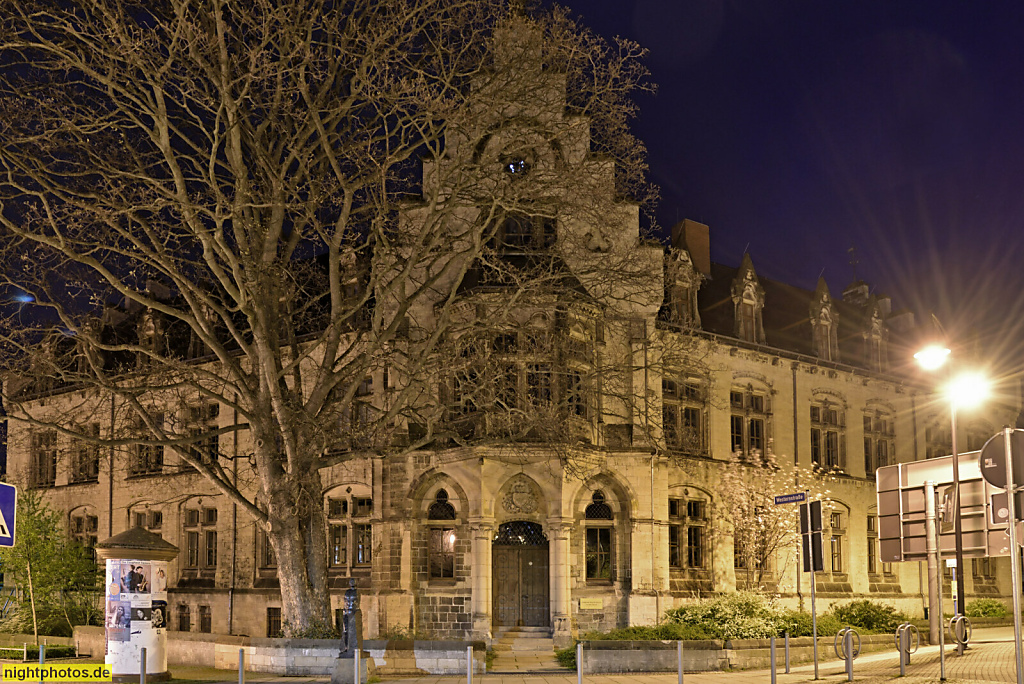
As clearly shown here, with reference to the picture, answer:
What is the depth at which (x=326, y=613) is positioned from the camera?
73.7 ft

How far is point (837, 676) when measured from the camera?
21.3 m

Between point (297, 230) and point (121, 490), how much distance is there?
23.9 metres

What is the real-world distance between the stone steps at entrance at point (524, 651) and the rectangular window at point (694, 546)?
6.48m

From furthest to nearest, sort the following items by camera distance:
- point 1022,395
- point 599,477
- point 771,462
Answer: point 1022,395, point 771,462, point 599,477

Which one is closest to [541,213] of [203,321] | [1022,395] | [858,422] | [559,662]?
[203,321]

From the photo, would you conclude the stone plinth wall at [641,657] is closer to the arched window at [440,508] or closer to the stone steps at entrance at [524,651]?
the stone steps at entrance at [524,651]

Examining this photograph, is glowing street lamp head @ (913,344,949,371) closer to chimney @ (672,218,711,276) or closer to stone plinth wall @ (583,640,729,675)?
stone plinth wall @ (583,640,729,675)

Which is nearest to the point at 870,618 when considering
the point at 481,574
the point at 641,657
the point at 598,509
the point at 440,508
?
the point at 598,509

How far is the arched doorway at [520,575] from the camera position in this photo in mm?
31172

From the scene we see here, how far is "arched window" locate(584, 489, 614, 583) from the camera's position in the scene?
31812 mm

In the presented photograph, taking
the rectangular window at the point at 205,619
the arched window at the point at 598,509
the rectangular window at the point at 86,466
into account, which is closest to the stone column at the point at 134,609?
the arched window at the point at 598,509

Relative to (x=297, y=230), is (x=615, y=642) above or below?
below

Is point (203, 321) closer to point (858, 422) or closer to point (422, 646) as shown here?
point (422, 646)

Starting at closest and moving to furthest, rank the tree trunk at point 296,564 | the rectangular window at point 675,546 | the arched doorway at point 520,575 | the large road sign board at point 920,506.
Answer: the tree trunk at point 296,564 → the large road sign board at point 920,506 → the arched doorway at point 520,575 → the rectangular window at point 675,546
